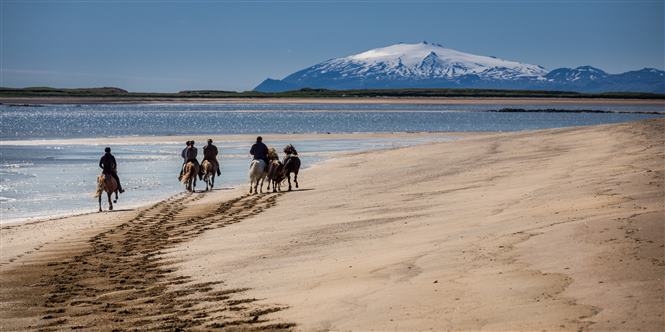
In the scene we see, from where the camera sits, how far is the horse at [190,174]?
93.2 ft

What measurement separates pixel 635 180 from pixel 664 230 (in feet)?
18.9

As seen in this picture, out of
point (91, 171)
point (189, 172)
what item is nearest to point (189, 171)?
point (189, 172)

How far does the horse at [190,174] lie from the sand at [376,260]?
16.4 ft

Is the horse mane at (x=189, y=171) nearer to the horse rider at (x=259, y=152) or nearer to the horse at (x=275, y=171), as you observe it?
the horse rider at (x=259, y=152)

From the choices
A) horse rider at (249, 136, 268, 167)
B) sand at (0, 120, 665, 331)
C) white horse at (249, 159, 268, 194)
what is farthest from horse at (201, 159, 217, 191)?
sand at (0, 120, 665, 331)

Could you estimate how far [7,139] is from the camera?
58875 mm

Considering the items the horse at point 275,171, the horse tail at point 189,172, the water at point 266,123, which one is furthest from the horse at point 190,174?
the water at point 266,123

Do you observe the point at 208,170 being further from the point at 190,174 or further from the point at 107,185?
the point at 107,185

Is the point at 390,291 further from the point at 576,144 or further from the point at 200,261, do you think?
the point at 576,144

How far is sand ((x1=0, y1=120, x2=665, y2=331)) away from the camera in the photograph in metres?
8.59

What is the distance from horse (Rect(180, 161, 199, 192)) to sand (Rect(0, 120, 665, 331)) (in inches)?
196

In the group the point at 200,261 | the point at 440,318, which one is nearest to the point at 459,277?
the point at 440,318

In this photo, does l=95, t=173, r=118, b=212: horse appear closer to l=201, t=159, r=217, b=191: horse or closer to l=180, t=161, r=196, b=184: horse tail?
l=180, t=161, r=196, b=184: horse tail

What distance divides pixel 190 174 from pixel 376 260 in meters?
17.5
